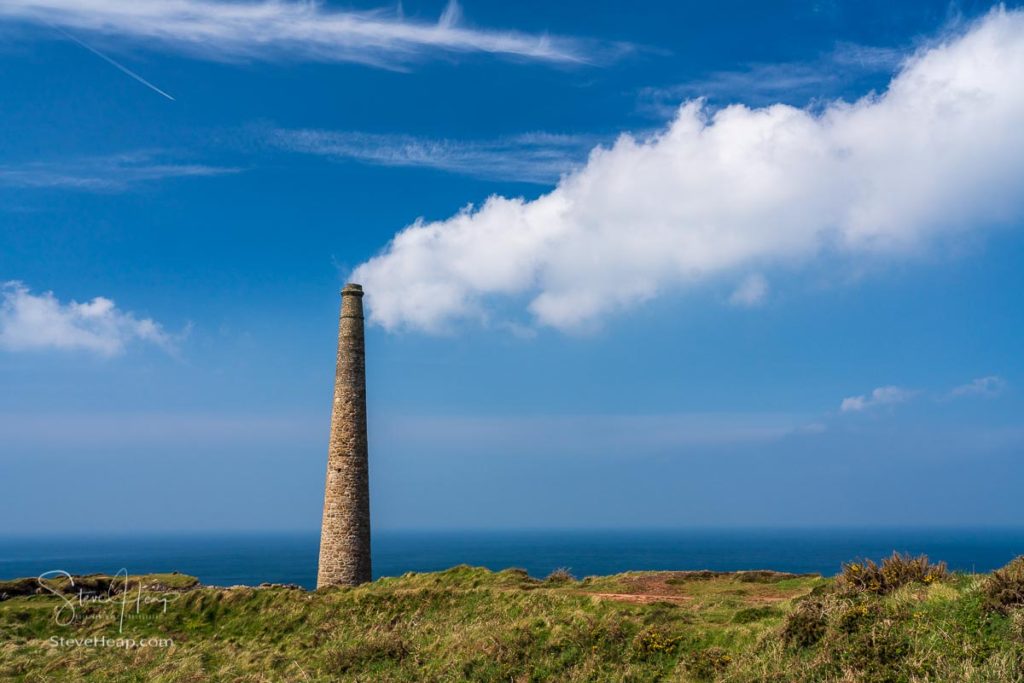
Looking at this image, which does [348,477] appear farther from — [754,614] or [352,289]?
[754,614]

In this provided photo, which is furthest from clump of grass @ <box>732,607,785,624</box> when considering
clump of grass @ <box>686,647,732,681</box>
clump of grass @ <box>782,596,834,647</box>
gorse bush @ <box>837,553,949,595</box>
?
clump of grass @ <box>686,647,732,681</box>

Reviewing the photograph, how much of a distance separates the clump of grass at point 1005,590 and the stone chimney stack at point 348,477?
22062mm

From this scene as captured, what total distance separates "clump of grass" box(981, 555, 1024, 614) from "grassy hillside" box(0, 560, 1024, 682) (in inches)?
1.1

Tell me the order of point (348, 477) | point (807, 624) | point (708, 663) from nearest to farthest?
1. point (708, 663)
2. point (807, 624)
3. point (348, 477)

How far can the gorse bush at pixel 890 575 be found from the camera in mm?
17578

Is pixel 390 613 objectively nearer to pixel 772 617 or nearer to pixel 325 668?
pixel 325 668

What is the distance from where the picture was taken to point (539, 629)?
62.6 feet

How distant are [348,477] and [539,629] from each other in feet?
45.3

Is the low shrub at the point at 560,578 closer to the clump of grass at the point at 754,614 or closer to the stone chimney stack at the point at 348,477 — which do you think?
the stone chimney stack at the point at 348,477

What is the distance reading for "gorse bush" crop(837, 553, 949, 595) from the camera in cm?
1758

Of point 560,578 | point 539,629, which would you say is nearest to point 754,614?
point 539,629

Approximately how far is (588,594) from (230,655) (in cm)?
1020

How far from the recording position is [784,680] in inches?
559

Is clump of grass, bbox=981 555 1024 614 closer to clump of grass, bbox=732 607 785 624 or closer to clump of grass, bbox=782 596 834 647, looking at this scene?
clump of grass, bbox=782 596 834 647
